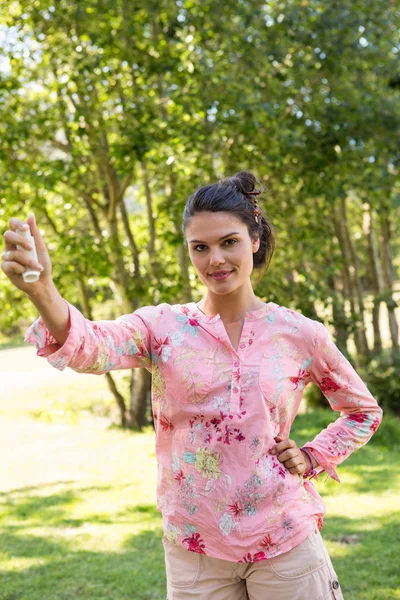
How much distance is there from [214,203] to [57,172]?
5.72 metres

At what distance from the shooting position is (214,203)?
2.25m

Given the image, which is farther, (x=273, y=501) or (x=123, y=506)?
(x=123, y=506)

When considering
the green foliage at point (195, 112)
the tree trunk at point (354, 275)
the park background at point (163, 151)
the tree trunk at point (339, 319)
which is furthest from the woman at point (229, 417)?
the tree trunk at point (354, 275)

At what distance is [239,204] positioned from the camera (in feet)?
7.54

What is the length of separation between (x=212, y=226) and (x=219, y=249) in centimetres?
7

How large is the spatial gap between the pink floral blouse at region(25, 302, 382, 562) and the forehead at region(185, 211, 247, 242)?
0.72ft

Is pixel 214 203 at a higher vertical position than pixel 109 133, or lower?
lower

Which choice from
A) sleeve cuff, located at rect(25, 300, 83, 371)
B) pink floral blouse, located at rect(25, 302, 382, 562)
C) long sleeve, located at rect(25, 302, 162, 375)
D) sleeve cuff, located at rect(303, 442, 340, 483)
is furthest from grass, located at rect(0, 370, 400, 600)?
sleeve cuff, located at rect(25, 300, 83, 371)

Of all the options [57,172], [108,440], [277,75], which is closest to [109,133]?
[57,172]

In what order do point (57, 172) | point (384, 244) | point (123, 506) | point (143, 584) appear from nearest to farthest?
point (143, 584) < point (123, 506) < point (57, 172) < point (384, 244)

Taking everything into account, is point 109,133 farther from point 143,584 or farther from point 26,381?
point 26,381

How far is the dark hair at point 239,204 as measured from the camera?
226 centimetres

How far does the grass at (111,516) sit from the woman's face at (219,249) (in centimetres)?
259

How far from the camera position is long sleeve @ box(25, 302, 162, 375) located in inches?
73.3
